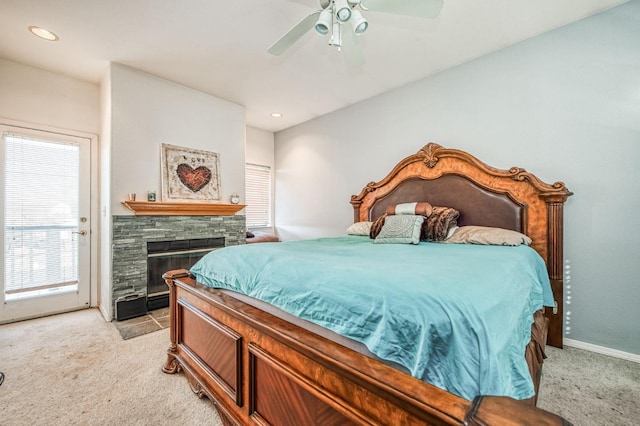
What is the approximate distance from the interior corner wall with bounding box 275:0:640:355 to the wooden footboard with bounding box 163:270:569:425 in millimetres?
2449

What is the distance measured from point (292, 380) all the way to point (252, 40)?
2.85m

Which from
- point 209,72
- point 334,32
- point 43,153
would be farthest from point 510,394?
point 43,153

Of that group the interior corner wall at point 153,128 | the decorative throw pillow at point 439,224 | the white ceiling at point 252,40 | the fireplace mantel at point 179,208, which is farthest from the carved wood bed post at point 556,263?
the interior corner wall at point 153,128

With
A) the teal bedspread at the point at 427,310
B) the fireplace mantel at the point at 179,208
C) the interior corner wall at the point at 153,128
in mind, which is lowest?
the teal bedspread at the point at 427,310

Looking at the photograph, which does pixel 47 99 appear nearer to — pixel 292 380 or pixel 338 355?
pixel 292 380

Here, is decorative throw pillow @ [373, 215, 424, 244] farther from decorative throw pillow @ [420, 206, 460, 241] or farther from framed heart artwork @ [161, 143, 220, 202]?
framed heart artwork @ [161, 143, 220, 202]

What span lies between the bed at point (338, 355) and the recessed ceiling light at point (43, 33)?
8.33 ft

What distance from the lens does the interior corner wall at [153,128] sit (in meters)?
3.04

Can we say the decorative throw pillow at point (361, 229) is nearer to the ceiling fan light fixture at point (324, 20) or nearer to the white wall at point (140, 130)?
the ceiling fan light fixture at point (324, 20)

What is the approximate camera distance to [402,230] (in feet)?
8.39

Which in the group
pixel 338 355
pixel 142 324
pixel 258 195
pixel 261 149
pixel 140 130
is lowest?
pixel 142 324

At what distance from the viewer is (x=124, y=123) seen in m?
3.07

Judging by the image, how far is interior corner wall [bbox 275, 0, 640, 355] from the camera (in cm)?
218

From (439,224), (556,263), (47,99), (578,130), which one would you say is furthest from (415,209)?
(47,99)
